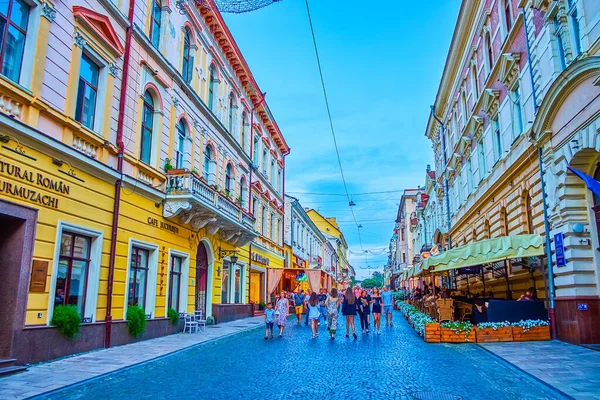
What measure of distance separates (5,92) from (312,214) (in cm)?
7625

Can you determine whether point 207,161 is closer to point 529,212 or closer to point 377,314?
point 377,314

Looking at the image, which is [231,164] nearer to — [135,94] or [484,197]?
[135,94]

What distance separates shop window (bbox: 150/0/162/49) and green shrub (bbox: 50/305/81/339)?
31.1ft

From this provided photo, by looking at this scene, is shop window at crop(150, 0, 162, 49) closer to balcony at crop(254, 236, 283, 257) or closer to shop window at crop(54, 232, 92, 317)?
shop window at crop(54, 232, 92, 317)

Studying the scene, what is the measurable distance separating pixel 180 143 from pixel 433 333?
11.7 meters

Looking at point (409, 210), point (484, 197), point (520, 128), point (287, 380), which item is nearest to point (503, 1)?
point (520, 128)

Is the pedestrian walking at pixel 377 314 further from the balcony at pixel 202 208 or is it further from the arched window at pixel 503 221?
the balcony at pixel 202 208

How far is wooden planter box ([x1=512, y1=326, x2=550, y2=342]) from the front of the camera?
1370cm

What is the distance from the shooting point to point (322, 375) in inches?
361

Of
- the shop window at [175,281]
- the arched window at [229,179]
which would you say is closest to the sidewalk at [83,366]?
the shop window at [175,281]

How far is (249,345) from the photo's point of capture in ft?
47.4

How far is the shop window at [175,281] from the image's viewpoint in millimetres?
17766

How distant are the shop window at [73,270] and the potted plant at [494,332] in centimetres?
1080

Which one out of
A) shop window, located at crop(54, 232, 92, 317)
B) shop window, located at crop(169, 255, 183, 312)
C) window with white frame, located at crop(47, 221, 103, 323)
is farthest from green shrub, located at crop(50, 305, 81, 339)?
shop window, located at crop(169, 255, 183, 312)
